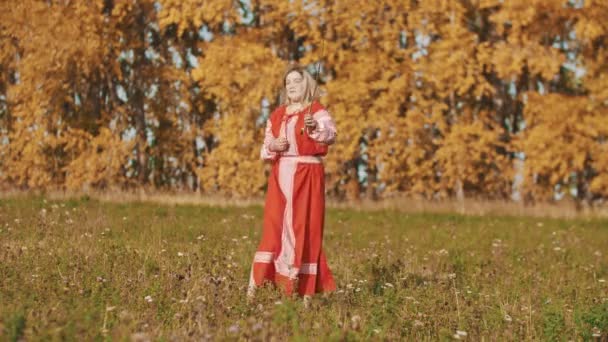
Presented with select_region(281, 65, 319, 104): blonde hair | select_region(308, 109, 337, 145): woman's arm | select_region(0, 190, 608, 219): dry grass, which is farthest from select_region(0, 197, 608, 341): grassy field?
select_region(0, 190, 608, 219): dry grass

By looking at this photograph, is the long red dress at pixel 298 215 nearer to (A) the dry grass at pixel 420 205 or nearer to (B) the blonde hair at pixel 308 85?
(B) the blonde hair at pixel 308 85

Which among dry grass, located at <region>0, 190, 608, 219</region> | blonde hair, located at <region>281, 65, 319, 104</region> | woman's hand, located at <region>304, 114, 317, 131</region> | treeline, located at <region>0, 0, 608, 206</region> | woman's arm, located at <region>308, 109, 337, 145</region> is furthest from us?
treeline, located at <region>0, 0, 608, 206</region>

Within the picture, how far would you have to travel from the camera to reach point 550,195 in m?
20.1

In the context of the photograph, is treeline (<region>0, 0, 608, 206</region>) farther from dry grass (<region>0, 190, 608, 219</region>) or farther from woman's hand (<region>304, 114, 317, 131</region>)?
woman's hand (<region>304, 114, 317, 131</region>)

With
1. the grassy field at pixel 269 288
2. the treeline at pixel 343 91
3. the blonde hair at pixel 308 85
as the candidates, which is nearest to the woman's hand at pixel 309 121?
the blonde hair at pixel 308 85

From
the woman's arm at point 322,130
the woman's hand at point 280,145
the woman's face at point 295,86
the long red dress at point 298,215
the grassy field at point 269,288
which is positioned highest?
the woman's face at point 295,86

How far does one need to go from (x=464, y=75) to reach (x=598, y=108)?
10.5 feet

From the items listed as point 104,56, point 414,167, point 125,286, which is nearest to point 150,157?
point 104,56

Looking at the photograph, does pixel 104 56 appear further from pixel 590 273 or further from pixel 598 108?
pixel 590 273

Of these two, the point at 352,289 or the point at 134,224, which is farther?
the point at 134,224

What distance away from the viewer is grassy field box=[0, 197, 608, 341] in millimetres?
5355

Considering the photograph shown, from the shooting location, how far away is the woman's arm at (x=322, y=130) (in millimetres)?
7000

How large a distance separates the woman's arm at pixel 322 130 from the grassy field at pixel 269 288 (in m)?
1.31

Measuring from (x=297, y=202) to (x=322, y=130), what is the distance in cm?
66
